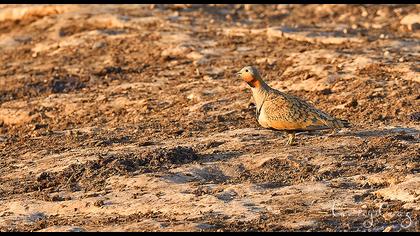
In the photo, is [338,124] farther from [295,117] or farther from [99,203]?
[99,203]

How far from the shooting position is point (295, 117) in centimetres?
991

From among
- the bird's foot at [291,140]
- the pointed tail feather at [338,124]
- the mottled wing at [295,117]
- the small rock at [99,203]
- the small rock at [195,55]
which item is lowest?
the small rock at [195,55]

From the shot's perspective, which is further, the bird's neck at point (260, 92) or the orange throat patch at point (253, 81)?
the orange throat patch at point (253, 81)

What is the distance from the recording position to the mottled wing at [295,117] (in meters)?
9.88

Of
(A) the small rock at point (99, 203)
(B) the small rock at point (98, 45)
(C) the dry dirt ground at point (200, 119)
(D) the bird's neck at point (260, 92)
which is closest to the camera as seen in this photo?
(C) the dry dirt ground at point (200, 119)

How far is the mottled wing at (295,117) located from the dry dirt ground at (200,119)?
235 mm

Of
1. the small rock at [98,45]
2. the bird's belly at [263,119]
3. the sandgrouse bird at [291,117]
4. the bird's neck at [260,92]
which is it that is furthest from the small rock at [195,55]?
the bird's belly at [263,119]

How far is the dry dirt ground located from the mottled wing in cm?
23

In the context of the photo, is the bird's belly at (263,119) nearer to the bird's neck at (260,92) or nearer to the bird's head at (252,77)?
the bird's neck at (260,92)

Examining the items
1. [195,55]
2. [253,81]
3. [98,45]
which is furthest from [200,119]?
[98,45]

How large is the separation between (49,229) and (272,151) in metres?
2.60

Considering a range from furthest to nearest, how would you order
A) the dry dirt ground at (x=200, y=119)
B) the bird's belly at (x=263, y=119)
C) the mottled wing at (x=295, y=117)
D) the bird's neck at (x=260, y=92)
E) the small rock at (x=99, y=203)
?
A: the bird's neck at (x=260, y=92) → the bird's belly at (x=263, y=119) → the mottled wing at (x=295, y=117) → the small rock at (x=99, y=203) → the dry dirt ground at (x=200, y=119)

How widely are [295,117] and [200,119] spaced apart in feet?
6.51

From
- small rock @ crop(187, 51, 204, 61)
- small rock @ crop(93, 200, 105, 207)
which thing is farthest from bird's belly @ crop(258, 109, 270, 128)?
small rock @ crop(187, 51, 204, 61)
